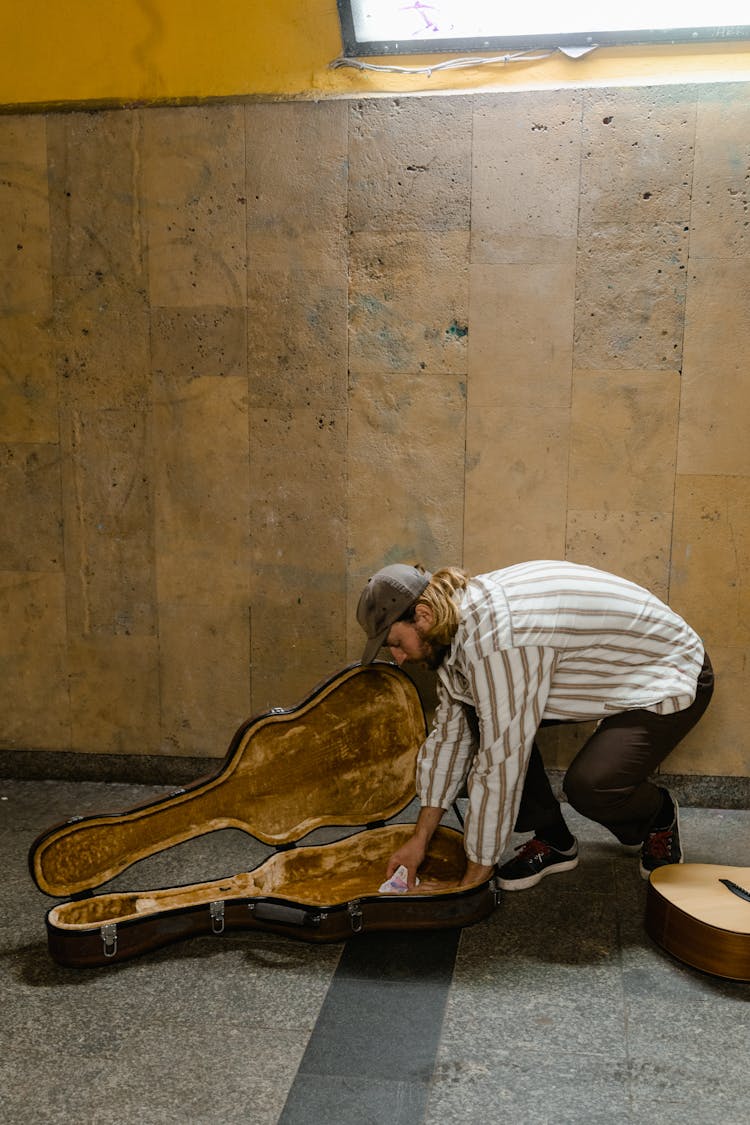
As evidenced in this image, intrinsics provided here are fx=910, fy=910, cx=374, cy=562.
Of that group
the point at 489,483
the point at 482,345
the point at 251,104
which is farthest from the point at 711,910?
the point at 251,104

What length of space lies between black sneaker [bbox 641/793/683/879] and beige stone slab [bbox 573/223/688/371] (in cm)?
186

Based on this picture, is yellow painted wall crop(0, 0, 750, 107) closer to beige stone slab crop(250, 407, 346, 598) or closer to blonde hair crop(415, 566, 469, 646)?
beige stone slab crop(250, 407, 346, 598)

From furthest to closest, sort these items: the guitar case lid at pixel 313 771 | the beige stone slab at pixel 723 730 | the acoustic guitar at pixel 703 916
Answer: the beige stone slab at pixel 723 730 → the guitar case lid at pixel 313 771 → the acoustic guitar at pixel 703 916

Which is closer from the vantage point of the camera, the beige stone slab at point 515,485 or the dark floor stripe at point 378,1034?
the dark floor stripe at point 378,1034

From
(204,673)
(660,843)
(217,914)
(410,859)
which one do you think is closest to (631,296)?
(660,843)

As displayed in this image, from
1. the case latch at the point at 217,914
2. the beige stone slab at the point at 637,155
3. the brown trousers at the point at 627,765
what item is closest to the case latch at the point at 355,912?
the case latch at the point at 217,914

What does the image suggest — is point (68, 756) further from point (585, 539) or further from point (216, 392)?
point (585, 539)

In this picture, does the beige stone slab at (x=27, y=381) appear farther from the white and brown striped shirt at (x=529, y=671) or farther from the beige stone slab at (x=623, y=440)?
the beige stone slab at (x=623, y=440)

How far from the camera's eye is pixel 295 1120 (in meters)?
2.21

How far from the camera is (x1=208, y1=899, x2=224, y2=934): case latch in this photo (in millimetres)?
2943

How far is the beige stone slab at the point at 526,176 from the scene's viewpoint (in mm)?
3723

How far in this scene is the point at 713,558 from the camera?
3885mm

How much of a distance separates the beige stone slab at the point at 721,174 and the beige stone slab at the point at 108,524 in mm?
2538

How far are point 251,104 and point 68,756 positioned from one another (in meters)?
3.09
